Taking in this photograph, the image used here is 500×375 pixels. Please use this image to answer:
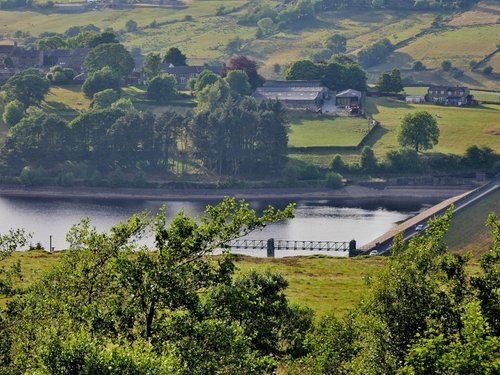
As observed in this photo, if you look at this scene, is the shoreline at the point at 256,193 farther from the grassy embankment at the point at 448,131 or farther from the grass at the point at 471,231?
the grass at the point at 471,231

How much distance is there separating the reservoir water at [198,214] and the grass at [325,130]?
77.0 feet

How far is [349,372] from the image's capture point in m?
37.4

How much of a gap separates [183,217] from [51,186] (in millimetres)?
139885

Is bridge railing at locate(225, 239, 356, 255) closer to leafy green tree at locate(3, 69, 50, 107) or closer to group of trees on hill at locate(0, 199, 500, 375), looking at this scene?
leafy green tree at locate(3, 69, 50, 107)

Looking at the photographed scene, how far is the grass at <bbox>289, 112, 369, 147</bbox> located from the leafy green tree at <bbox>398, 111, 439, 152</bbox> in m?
7.91

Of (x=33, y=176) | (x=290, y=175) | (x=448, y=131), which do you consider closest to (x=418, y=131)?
(x=448, y=131)

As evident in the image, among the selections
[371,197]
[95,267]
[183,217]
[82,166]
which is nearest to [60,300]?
[95,267]

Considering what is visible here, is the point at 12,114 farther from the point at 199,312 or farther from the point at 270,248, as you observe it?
the point at 199,312

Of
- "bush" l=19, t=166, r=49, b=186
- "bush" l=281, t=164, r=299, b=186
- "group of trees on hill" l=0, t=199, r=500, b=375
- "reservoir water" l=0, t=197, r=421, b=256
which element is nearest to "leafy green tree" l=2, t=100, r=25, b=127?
"bush" l=19, t=166, r=49, b=186

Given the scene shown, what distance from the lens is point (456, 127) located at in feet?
612

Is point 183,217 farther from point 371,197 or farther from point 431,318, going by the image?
point 371,197

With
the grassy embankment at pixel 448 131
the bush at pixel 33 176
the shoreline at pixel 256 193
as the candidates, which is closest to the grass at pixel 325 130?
the grassy embankment at pixel 448 131

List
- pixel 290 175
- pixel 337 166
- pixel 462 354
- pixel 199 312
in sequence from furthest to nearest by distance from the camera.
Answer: pixel 337 166
pixel 290 175
pixel 199 312
pixel 462 354

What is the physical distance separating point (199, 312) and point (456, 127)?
15796cm
